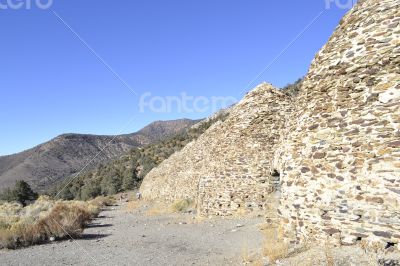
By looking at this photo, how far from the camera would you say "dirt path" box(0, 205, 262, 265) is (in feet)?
31.8

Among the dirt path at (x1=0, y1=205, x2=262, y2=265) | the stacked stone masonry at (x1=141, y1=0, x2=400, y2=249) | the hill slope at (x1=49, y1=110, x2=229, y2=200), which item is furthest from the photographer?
the hill slope at (x1=49, y1=110, x2=229, y2=200)

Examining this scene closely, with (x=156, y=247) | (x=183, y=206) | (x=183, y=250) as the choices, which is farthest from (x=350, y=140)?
(x=183, y=206)

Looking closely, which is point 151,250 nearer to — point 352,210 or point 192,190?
point 352,210

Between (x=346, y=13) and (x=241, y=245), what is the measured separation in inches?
241

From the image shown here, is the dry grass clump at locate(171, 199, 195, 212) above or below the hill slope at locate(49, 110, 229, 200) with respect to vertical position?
below

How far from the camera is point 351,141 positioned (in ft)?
24.5

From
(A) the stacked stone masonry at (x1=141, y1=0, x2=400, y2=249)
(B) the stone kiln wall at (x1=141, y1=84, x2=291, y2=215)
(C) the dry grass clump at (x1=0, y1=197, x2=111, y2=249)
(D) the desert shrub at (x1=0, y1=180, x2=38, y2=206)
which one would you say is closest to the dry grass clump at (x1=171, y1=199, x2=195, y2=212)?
(B) the stone kiln wall at (x1=141, y1=84, x2=291, y2=215)

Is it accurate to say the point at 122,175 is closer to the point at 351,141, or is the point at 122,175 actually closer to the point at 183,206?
the point at 183,206

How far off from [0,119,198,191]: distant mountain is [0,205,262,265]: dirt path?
57.8 metres

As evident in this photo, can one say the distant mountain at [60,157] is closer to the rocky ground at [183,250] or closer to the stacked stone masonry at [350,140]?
the rocky ground at [183,250]

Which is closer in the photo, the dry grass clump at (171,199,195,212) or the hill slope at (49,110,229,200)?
the dry grass clump at (171,199,195,212)

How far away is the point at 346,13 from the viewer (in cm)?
852

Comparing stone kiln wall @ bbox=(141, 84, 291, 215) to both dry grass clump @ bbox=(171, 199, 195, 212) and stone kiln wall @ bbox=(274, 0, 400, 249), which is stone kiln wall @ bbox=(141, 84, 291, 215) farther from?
stone kiln wall @ bbox=(274, 0, 400, 249)

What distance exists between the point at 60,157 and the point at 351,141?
88.6m
